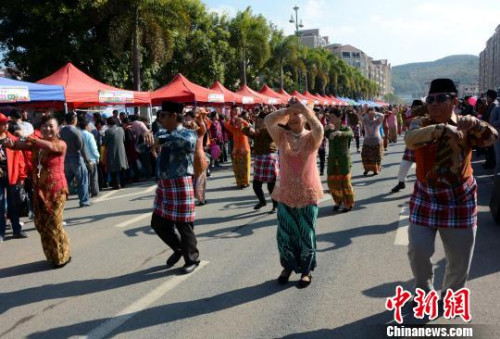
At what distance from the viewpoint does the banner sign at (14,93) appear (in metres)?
8.92

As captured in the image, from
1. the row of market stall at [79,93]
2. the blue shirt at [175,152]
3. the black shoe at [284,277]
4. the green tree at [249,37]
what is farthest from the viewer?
the green tree at [249,37]

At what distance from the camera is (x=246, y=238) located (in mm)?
6129

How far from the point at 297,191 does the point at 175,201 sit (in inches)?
51.3

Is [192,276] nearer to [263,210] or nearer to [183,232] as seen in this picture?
[183,232]

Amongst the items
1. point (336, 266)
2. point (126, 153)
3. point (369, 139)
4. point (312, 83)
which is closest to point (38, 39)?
point (126, 153)

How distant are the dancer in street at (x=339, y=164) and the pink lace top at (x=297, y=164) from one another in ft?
11.1

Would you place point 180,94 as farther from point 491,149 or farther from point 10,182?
point 491,149

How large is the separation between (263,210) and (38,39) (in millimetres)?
20066

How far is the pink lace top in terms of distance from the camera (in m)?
4.22

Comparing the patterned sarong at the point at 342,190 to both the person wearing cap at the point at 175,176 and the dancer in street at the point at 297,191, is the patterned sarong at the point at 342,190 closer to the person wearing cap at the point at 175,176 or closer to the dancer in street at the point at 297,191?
the dancer in street at the point at 297,191

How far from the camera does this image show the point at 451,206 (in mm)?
3203

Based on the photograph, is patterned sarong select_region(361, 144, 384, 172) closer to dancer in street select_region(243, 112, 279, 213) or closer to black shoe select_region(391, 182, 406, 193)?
black shoe select_region(391, 182, 406, 193)

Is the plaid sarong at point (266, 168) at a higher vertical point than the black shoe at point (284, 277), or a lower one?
higher

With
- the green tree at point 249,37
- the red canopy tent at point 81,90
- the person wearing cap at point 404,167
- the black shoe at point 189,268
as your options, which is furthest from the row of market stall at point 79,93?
the green tree at point 249,37
